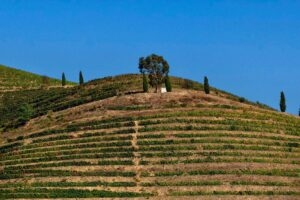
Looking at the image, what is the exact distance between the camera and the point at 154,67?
106 m

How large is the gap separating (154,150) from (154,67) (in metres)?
23.1

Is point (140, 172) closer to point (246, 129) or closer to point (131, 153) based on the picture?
point (131, 153)

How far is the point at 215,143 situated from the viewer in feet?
285

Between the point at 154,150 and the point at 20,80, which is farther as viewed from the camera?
the point at 20,80

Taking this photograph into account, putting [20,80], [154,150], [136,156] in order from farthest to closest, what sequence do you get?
[20,80] < [154,150] < [136,156]

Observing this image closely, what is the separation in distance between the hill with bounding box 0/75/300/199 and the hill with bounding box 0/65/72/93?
165ft

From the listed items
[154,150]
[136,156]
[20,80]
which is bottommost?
[136,156]

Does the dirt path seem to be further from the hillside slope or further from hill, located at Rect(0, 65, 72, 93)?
hill, located at Rect(0, 65, 72, 93)

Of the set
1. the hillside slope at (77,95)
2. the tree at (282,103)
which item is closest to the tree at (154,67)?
the hillside slope at (77,95)

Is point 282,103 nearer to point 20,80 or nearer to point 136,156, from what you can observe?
point 136,156

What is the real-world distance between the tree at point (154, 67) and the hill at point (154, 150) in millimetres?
3372

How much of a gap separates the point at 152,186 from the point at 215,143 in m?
13.4

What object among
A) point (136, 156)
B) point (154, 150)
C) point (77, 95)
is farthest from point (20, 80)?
point (136, 156)

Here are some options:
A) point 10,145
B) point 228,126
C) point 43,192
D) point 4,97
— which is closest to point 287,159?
point 228,126
